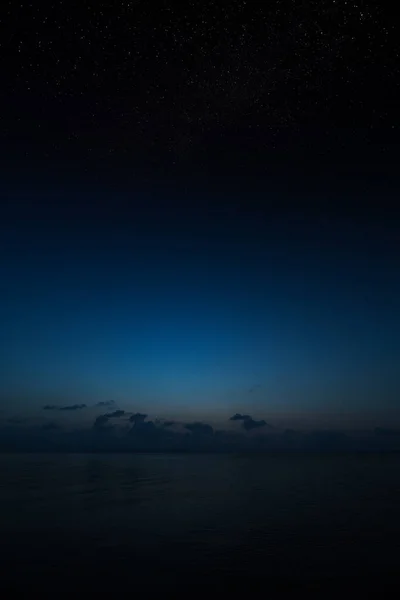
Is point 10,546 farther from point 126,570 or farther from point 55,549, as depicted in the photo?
point 126,570

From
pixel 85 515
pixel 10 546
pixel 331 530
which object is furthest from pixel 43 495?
pixel 331 530

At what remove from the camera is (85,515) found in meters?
23.4

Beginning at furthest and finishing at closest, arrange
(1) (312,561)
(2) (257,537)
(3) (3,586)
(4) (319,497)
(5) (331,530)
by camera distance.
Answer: (4) (319,497) < (5) (331,530) < (2) (257,537) < (1) (312,561) < (3) (3,586)

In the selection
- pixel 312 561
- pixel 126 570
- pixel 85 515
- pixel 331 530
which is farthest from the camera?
pixel 85 515

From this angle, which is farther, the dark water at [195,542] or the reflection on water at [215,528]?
the reflection on water at [215,528]

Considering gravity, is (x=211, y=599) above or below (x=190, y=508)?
below

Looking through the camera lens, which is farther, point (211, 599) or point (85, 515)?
point (85, 515)

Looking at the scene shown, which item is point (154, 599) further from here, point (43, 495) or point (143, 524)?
point (43, 495)

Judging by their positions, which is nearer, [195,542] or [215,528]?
[195,542]

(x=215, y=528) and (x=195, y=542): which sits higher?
(x=215, y=528)

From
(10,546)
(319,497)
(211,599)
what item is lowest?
(211,599)

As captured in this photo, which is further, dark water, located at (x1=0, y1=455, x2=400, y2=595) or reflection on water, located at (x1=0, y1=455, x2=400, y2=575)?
reflection on water, located at (x1=0, y1=455, x2=400, y2=575)

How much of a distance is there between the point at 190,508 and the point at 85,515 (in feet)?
18.2

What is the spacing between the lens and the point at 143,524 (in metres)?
21.1
